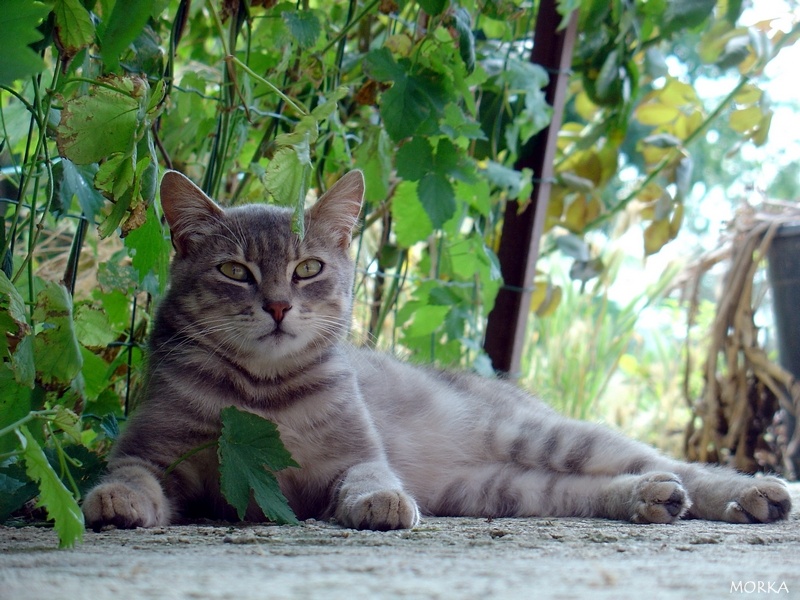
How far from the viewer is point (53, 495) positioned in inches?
45.5

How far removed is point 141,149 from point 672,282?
3659 mm

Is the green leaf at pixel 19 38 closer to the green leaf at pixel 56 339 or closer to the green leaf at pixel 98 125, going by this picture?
the green leaf at pixel 98 125

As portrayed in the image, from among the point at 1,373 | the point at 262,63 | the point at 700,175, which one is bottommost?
the point at 1,373

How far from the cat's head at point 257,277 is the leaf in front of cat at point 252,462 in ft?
1.27

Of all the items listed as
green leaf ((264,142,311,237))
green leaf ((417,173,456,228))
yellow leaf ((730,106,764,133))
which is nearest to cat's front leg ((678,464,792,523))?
green leaf ((417,173,456,228))

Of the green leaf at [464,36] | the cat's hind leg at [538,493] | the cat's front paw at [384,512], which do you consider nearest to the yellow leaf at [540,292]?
the cat's hind leg at [538,493]

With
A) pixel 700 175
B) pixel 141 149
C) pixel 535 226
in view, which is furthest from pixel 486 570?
pixel 700 175

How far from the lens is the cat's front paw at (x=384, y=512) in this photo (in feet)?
5.20

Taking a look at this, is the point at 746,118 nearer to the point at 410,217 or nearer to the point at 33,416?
the point at 410,217

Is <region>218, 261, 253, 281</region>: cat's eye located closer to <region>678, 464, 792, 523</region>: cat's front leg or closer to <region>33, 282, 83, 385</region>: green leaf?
<region>33, 282, 83, 385</region>: green leaf

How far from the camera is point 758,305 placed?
4133 mm

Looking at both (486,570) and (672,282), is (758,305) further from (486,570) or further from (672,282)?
(486,570)

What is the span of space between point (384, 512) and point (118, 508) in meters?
0.51

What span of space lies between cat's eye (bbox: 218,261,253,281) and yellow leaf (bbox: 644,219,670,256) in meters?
1.96
